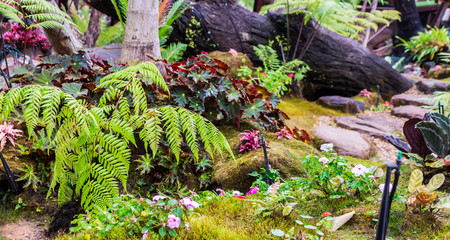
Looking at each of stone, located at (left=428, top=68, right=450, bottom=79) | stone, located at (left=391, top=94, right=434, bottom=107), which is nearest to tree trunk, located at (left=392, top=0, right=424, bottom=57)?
stone, located at (left=428, top=68, right=450, bottom=79)

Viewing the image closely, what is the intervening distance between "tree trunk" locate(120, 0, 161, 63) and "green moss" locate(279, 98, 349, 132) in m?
2.62

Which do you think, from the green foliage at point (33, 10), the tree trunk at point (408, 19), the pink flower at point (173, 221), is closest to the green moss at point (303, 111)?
the green foliage at point (33, 10)

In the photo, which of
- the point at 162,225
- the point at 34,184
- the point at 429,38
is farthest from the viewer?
the point at 429,38

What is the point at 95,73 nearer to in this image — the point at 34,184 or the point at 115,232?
the point at 34,184

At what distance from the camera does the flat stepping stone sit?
17.4ft

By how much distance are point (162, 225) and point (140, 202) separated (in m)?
0.21

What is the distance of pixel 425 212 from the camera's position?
164cm

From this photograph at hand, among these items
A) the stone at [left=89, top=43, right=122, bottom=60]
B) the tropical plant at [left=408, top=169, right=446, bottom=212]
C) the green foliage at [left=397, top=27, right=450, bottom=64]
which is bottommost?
the stone at [left=89, top=43, right=122, bottom=60]

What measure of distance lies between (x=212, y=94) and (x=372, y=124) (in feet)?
13.3

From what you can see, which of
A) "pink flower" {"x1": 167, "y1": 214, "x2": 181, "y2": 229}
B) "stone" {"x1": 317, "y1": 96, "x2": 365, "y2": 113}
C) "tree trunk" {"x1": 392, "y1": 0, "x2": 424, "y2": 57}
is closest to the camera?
"pink flower" {"x1": 167, "y1": 214, "x2": 181, "y2": 229}

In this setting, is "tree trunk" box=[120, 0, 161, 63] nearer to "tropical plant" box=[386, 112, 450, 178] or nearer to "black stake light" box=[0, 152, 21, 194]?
"black stake light" box=[0, 152, 21, 194]

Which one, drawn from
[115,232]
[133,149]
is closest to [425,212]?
[115,232]

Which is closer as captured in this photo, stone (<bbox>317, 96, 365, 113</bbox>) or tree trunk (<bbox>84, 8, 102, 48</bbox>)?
stone (<bbox>317, 96, 365, 113</bbox>)

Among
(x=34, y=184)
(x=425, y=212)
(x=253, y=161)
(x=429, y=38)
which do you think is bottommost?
(x=34, y=184)
